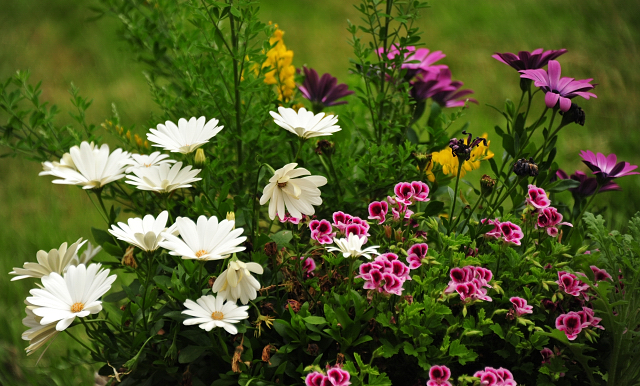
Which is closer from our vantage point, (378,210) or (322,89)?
(378,210)

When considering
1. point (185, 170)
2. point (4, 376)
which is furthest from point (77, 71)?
point (185, 170)

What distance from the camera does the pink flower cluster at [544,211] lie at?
1.01 m

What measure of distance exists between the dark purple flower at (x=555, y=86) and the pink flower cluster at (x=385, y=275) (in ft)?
1.30

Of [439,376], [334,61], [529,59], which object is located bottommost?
[439,376]

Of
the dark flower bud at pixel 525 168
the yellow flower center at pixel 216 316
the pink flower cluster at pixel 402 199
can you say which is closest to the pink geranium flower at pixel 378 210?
the pink flower cluster at pixel 402 199

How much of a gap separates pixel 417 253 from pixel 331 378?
275 mm

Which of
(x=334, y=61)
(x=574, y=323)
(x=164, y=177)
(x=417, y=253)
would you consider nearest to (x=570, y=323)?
(x=574, y=323)

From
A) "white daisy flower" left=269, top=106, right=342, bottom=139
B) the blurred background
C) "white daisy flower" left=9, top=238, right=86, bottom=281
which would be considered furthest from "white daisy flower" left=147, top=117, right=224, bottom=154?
the blurred background

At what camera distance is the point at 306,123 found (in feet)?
3.17

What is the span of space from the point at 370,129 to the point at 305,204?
634 millimetres

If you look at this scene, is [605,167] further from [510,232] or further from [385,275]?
[385,275]

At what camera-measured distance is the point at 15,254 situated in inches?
84.1

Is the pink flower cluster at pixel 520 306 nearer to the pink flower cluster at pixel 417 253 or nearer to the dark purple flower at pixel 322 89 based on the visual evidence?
the pink flower cluster at pixel 417 253

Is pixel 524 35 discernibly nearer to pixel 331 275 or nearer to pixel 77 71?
pixel 77 71
